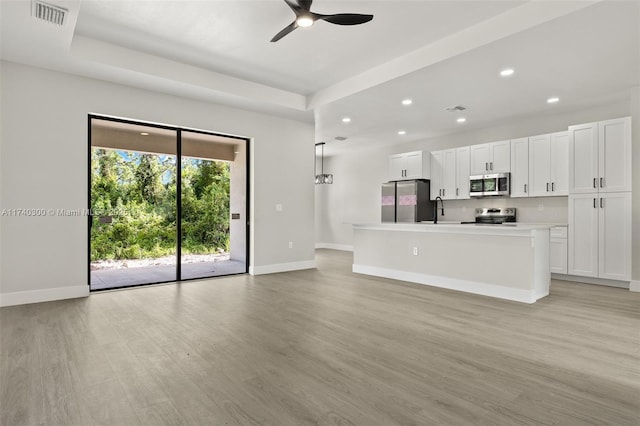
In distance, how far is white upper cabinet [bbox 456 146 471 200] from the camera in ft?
23.6

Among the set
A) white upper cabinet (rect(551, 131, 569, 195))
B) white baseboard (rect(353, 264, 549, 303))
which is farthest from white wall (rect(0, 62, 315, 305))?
white upper cabinet (rect(551, 131, 569, 195))

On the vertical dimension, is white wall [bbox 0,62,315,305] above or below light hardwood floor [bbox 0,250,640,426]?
above

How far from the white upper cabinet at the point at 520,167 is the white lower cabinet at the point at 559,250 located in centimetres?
86

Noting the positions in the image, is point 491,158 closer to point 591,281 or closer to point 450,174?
point 450,174

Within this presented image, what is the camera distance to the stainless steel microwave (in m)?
6.56

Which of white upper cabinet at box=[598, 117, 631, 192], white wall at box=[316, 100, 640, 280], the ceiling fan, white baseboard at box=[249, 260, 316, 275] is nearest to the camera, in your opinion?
the ceiling fan

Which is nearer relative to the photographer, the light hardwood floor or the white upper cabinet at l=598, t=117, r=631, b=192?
the light hardwood floor

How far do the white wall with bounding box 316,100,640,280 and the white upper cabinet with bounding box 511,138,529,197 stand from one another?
37 cm

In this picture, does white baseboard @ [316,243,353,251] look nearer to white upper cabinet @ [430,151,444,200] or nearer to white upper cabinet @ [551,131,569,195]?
white upper cabinet @ [430,151,444,200]

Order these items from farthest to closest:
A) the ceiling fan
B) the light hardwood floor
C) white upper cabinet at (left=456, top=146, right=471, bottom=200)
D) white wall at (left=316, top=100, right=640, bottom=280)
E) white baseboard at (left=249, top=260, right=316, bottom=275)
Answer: white upper cabinet at (left=456, top=146, right=471, bottom=200) < white baseboard at (left=249, top=260, right=316, bottom=275) < white wall at (left=316, top=100, right=640, bottom=280) < the ceiling fan < the light hardwood floor

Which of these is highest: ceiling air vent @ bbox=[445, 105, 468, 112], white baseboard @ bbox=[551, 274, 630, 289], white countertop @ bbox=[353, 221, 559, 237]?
ceiling air vent @ bbox=[445, 105, 468, 112]

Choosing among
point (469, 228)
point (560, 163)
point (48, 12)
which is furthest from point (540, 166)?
point (48, 12)

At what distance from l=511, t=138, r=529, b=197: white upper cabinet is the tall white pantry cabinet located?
76 cm

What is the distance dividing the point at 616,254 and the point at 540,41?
361 centimetres
